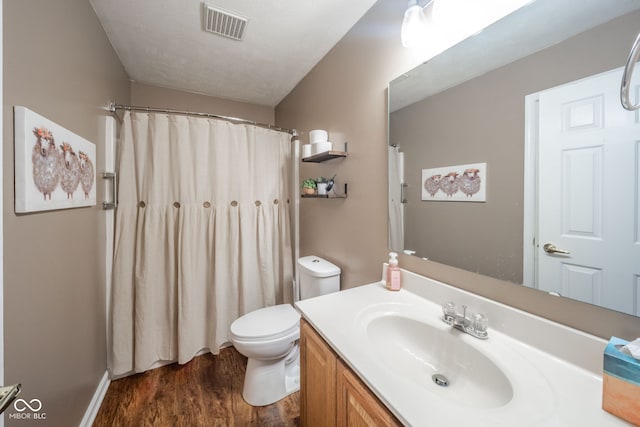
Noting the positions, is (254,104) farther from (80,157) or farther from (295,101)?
(80,157)

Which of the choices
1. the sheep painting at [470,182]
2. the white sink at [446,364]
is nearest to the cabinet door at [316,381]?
the white sink at [446,364]

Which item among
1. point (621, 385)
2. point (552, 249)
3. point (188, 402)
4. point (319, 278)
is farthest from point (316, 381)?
point (188, 402)

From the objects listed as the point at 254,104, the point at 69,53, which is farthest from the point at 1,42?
the point at 254,104

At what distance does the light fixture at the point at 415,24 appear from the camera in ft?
3.20

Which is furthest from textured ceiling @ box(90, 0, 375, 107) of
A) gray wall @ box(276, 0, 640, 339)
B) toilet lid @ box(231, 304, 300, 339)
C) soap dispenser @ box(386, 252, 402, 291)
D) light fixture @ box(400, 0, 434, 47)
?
toilet lid @ box(231, 304, 300, 339)

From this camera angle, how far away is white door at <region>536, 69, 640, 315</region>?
0.56m

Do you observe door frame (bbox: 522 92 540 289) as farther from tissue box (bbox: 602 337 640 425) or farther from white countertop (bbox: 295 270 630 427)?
tissue box (bbox: 602 337 640 425)

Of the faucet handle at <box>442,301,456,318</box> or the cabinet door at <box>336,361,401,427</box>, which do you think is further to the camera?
the faucet handle at <box>442,301,456,318</box>

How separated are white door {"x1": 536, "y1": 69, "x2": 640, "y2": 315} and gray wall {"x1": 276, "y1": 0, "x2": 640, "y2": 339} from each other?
0.35ft

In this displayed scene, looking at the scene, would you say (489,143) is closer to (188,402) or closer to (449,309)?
(449,309)

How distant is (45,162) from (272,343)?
4.36 feet

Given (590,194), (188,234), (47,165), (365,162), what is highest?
(365,162)

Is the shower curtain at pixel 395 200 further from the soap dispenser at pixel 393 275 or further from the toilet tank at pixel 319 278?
the toilet tank at pixel 319 278

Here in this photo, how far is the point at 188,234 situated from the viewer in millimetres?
1753
